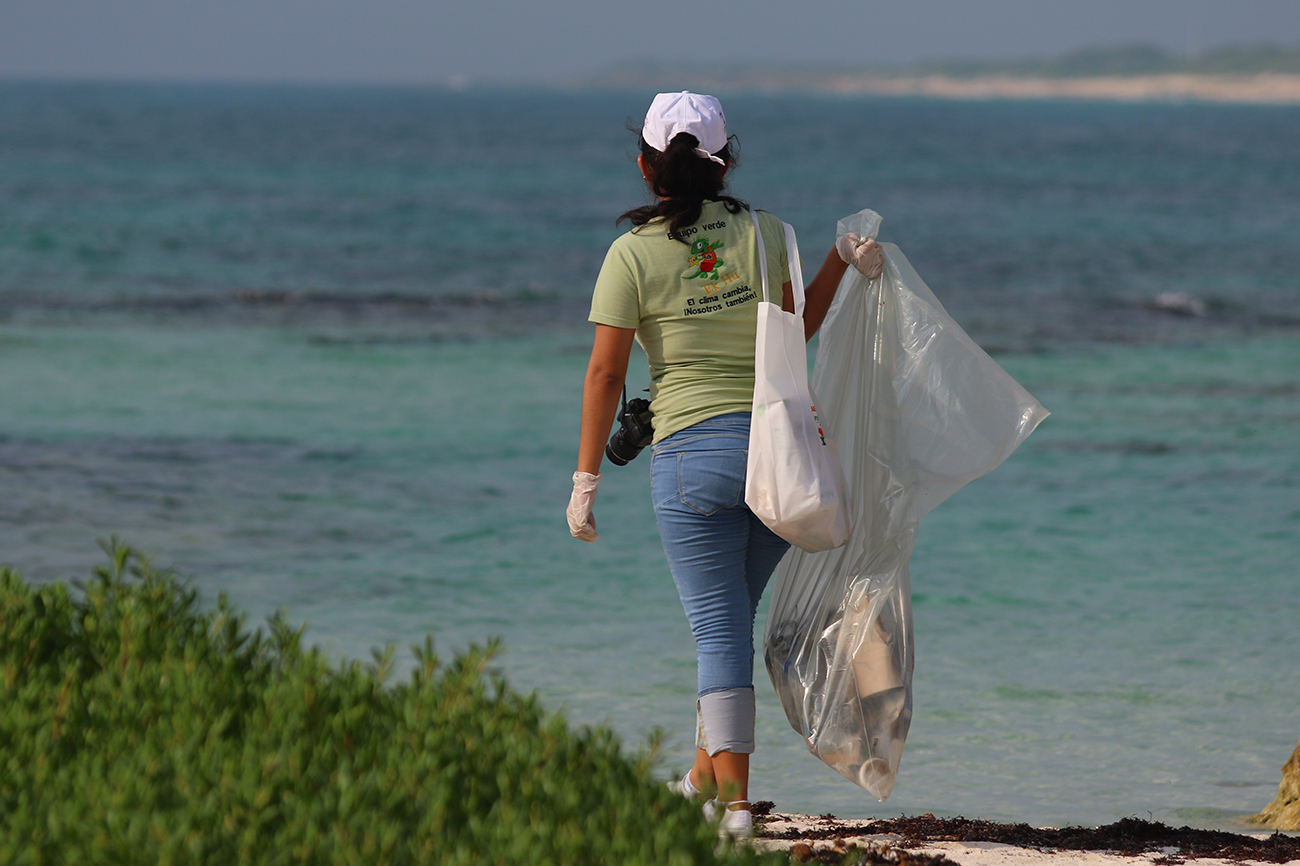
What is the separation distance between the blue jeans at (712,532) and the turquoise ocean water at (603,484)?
1254 mm

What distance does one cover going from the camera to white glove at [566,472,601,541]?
3.43 metres

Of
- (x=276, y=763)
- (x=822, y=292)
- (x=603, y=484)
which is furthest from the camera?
(x=603, y=484)

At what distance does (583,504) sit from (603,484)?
6028 mm

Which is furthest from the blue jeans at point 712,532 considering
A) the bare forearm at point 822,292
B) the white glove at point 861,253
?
the white glove at point 861,253

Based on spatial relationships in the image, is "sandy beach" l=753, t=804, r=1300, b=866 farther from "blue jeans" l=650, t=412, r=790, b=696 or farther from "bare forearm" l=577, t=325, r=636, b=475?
"bare forearm" l=577, t=325, r=636, b=475

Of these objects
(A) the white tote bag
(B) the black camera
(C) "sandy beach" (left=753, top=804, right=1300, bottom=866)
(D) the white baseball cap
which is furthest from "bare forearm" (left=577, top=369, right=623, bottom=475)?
(C) "sandy beach" (left=753, top=804, right=1300, bottom=866)

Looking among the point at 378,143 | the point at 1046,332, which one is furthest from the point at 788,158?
the point at 1046,332

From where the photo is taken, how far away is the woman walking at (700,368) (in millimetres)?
3293

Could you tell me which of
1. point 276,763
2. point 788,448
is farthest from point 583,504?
point 276,763

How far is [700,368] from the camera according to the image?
3379mm

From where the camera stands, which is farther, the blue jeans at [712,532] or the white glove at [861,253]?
the white glove at [861,253]

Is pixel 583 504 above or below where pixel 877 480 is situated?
Result: below

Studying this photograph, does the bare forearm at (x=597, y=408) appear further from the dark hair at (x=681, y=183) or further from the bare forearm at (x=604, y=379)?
the dark hair at (x=681, y=183)

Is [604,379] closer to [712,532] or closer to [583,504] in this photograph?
[583,504]
